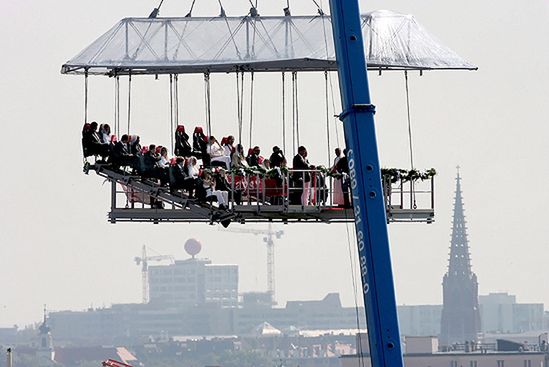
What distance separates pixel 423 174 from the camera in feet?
212

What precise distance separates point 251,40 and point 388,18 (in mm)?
3603

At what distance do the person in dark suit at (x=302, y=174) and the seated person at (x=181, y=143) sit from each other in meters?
2.99

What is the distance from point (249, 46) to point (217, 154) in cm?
292

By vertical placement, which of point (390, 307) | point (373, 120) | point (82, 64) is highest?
point (82, 64)

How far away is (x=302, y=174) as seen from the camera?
6303cm

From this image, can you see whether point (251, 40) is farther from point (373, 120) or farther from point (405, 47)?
point (373, 120)

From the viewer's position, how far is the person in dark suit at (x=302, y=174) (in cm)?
6281

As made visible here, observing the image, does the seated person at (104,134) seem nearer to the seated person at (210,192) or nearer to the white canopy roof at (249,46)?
the white canopy roof at (249,46)

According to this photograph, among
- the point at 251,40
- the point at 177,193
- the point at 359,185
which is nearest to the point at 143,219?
the point at 177,193

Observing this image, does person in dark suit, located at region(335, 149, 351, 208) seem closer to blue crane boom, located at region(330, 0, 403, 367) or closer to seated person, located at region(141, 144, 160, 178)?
seated person, located at region(141, 144, 160, 178)

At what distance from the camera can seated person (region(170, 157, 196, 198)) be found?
6356 centimetres

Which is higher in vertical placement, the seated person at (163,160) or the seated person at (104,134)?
the seated person at (104,134)

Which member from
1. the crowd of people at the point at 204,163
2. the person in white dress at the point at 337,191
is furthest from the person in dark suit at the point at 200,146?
the person in white dress at the point at 337,191

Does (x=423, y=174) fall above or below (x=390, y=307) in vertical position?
above
